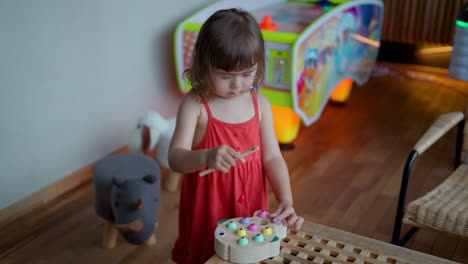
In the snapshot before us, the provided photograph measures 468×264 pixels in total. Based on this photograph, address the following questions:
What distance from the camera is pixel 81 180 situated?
202 centimetres

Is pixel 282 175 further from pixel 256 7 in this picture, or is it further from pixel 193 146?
pixel 256 7

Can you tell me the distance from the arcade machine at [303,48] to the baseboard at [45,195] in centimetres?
58

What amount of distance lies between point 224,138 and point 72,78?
3.48 ft

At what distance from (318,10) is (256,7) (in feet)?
1.03

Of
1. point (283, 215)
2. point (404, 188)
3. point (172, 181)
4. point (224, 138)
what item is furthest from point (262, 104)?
point (172, 181)

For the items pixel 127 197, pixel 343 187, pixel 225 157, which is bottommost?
pixel 343 187

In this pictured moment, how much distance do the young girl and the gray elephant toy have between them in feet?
1.21

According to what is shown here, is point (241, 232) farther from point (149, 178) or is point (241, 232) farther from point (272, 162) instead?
point (149, 178)

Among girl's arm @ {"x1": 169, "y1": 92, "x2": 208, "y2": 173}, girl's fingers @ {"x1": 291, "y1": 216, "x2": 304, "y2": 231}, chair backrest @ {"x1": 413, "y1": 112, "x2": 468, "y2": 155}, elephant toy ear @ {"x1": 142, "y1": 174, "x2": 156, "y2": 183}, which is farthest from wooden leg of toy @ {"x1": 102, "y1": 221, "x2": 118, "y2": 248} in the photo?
chair backrest @ {"x1": 413, "y1": 112, "x2": 468, "y2": 155}

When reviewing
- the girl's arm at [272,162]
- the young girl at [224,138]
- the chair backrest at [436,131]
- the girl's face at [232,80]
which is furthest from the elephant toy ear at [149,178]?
the chair backrest at [436,131]

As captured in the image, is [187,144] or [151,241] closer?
[187,144]

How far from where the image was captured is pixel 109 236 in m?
1.64

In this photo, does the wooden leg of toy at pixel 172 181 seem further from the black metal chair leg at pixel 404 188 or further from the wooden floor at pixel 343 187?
the black metal chair leg at pixel 404 188

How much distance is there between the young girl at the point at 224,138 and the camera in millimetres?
902
